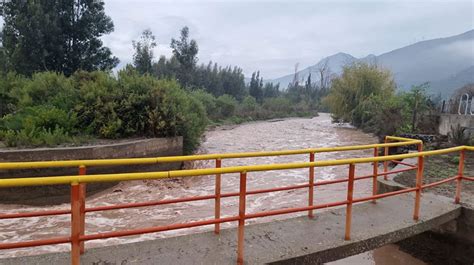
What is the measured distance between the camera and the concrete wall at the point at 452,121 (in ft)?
40.9

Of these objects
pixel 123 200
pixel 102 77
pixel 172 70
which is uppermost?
pixel 172 70

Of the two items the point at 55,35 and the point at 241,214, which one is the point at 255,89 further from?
the point at 241,214

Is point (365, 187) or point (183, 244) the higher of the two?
point (183, 244)

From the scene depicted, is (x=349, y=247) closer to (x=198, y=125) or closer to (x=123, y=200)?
(x=123, y=200)

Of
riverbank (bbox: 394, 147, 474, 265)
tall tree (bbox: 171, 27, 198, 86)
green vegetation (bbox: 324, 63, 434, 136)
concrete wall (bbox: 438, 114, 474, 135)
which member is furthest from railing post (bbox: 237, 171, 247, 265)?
tall tree (bbox: 171, 27, 198, 86)

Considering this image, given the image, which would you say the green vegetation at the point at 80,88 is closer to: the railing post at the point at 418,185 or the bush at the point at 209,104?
the bush at the point at 209,104

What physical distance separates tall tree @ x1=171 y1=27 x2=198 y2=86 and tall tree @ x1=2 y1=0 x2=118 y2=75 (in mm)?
16480

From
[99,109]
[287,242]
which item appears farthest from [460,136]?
[99,109]

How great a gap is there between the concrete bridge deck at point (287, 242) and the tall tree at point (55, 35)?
63.6 feet

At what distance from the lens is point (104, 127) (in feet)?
35.4

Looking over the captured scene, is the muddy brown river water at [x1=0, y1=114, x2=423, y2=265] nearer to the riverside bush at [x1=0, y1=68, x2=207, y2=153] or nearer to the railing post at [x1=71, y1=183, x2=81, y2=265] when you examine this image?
the riverside bush at [x1=0, y1=68, x2=207, y2=153]

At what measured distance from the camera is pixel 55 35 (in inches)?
777

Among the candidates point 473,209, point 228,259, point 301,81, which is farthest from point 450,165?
point 301,81

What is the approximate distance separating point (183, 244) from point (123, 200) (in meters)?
5.55
